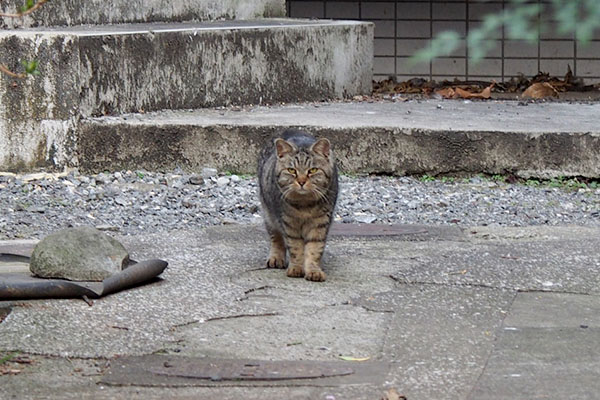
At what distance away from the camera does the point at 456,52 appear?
920 cm

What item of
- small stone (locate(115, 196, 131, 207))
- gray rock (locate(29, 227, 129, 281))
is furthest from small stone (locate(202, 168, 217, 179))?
gray rock (locate(29, 227, 129, 281))

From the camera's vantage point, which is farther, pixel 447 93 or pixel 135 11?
pixel 447 93

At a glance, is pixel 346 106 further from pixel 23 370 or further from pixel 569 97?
pixel 23 370

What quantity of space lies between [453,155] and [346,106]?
1.47 metres

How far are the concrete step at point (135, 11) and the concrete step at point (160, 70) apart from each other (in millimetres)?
236

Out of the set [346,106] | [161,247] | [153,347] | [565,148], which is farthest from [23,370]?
[346,106]

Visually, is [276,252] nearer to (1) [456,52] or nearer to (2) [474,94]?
(2) [474,94]

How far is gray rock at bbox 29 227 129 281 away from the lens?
148 inches

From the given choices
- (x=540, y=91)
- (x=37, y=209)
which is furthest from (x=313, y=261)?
(x=540, y=91)

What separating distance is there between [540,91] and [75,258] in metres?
5.47

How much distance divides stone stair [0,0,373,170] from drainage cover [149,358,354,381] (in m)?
3.47

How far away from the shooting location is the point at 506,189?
583cm

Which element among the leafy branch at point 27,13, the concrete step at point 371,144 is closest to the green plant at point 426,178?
the concrete step at point 371,144

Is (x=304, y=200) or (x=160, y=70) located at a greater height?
(x=160, y=70)
